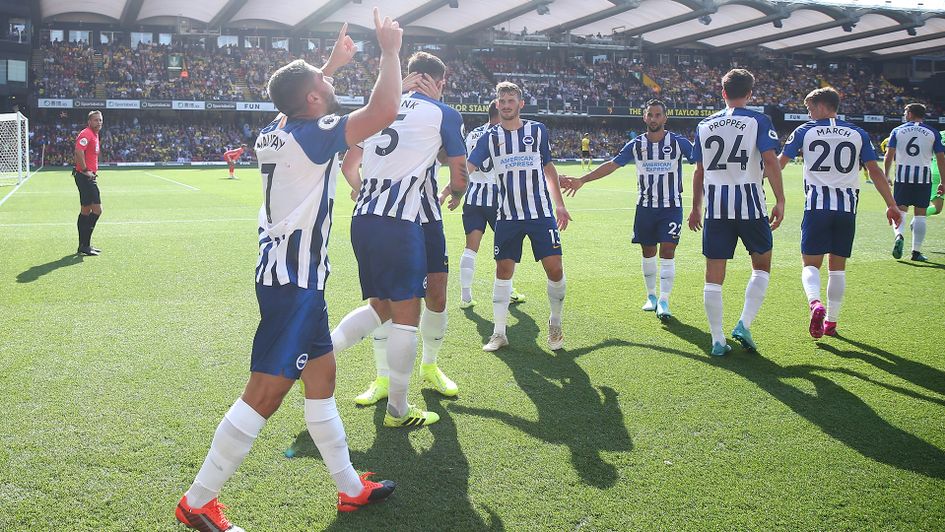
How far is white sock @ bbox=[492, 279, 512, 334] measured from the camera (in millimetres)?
6055

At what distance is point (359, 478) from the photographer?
10.8ft

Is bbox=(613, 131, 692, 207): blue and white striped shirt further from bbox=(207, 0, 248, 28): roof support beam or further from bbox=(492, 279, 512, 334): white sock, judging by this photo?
bbox=(207, 0, 248, 28): roof support beam

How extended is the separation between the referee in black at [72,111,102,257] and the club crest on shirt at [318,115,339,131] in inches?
363

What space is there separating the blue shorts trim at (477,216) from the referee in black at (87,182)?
6.42 m

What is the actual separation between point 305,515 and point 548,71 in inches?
2231

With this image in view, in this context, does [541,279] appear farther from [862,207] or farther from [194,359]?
[862,207]

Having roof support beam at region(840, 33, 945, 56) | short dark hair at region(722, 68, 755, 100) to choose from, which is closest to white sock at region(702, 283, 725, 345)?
short dark hair at region(722, 68, 755, 100)

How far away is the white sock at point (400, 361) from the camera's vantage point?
4.05 m

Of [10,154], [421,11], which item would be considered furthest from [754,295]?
[421,11]

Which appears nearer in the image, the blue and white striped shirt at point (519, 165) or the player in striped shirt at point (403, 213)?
the player in striped shirt at point (403, 213)

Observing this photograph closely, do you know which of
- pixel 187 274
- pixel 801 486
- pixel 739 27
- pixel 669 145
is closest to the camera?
pixel 801 486

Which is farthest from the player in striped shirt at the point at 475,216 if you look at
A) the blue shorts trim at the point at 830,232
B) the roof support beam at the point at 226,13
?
the roof support beam at the point at 226,13

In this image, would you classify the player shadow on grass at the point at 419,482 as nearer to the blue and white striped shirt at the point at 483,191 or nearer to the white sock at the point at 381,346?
the white sock at the point at 381,346

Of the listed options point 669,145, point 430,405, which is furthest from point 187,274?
point 669,145
